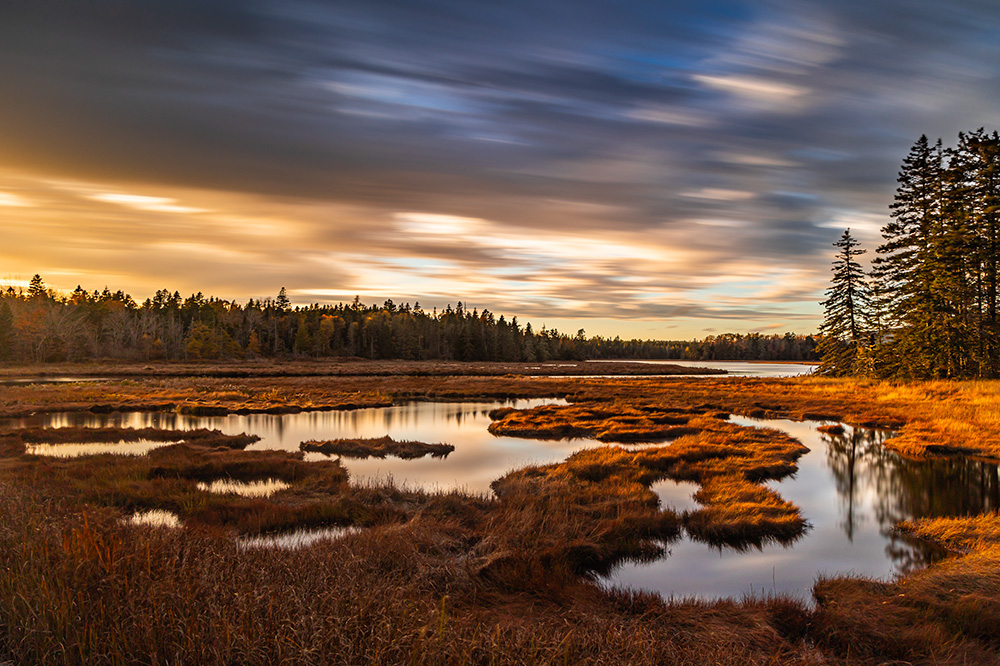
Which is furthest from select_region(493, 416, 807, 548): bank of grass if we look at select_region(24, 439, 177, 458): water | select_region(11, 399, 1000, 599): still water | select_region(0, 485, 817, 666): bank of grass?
A: select_region(24, 439, 177, 458): water

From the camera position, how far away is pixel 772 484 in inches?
739

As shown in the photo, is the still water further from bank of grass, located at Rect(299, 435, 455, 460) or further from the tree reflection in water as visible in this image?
bank of grass, located at Rect(299, 435, 455, 460)

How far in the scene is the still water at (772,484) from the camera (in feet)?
36.8

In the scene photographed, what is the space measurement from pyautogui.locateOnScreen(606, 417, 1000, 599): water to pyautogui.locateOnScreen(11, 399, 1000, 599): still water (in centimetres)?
3

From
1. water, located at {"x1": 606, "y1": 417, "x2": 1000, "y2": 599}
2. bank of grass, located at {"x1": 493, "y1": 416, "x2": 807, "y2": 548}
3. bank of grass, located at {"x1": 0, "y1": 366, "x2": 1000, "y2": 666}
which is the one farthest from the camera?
bank of grass, located at {"x1": 493, "y1": 416, "x2": 807, "y2": 548}

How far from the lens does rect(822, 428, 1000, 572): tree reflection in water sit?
525 inches

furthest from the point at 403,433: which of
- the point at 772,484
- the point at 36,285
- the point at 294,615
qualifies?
the point at 36,285

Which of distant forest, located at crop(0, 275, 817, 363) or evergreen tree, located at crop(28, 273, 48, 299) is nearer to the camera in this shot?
distant forest, located at crop(0, 275, 817, 363)

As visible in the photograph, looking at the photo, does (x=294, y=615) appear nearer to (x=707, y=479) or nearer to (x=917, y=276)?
(x=707, y=479)

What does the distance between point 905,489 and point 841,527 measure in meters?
6.13

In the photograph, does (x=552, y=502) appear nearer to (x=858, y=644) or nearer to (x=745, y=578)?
(x=745, y=578)

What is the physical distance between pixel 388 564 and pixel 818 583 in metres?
8.24

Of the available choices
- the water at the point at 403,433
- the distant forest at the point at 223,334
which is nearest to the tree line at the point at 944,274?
the water at the point at 403,433

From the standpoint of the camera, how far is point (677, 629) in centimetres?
799
